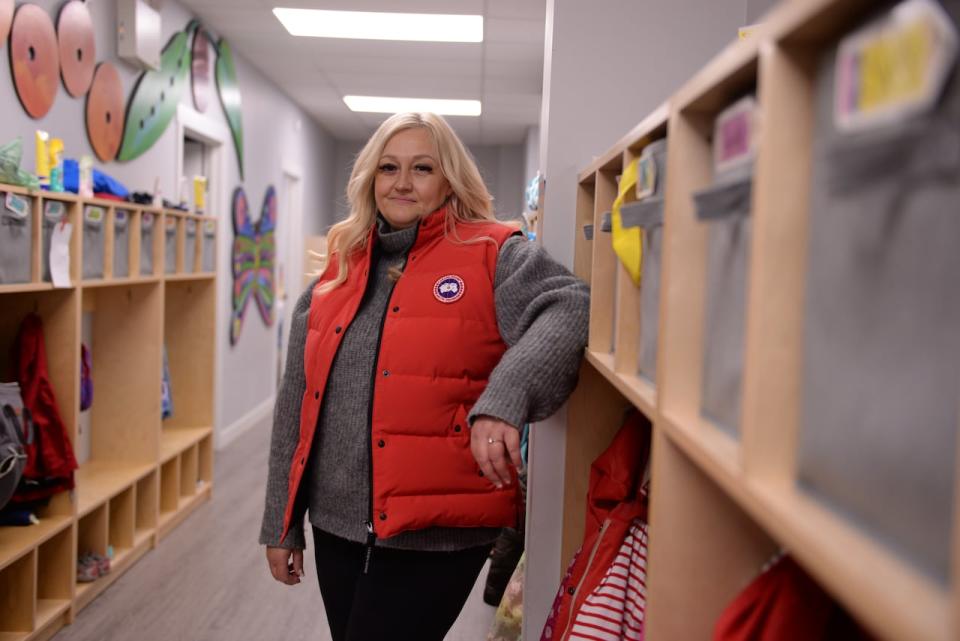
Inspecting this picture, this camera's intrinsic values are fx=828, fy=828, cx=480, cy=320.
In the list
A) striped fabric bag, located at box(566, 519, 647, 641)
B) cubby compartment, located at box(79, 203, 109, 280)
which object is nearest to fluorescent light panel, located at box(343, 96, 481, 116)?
cubby compartment, located at box(79, 203, 109, 280)

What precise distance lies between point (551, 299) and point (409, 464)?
1.31ft

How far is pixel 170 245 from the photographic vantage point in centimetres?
392

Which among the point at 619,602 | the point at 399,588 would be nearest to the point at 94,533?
the point at 399,588

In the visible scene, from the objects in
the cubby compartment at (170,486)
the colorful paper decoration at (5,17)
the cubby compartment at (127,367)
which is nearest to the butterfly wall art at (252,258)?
the cubby compartment at (170,486)

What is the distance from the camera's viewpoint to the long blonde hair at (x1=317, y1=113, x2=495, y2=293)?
172 cm

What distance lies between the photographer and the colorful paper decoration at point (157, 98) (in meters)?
4.13

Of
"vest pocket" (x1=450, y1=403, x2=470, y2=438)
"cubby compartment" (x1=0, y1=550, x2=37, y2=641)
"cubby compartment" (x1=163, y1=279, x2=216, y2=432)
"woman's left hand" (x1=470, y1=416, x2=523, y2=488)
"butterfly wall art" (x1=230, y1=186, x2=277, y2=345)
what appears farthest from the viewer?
"butterfly wall art" (x1=230, y1=186, x2=277, y2=345)

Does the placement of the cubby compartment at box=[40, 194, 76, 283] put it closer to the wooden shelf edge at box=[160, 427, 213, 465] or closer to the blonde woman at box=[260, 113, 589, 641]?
the wooden shelf edge at box=[160, 427, 213, 465]

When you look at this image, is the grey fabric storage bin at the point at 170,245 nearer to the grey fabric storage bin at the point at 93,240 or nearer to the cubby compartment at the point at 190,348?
the cubby compartment at the point at 190,348

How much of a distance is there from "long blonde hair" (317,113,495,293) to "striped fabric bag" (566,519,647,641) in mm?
735

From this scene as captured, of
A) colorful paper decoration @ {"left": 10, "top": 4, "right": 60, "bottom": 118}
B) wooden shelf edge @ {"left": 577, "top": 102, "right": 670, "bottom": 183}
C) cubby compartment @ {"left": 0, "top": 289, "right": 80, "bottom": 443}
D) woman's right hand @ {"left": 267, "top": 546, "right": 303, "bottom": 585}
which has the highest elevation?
colorful paper decoration @ {"left": 10, "top": 4, "right": 60, "bottom": 118}

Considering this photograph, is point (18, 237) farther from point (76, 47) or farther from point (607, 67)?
point (607, 67)

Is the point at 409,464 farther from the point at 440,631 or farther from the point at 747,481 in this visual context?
the point at 747,481

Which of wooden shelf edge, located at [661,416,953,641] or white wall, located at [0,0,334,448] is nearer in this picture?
wooden shelf edge, located at [661,416,953,641]
